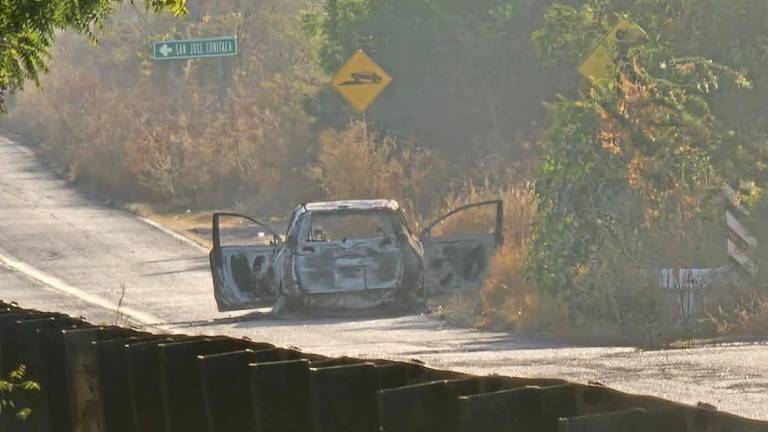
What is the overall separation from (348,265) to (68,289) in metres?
7.80

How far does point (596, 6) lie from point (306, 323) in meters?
11.1

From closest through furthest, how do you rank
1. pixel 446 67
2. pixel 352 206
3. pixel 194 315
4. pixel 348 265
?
pixel 348 265 → pixel 352 206 → pixel 194 315 → pixel 446 67

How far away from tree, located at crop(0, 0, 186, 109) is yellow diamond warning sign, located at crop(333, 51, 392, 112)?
75.6 feet

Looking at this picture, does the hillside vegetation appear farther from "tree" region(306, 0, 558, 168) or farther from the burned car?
the burned car

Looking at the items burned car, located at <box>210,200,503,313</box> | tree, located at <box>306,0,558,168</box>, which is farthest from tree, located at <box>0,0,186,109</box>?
tree, located at <box>306,0,558,168</box>

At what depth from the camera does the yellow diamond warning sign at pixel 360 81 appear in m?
31.8

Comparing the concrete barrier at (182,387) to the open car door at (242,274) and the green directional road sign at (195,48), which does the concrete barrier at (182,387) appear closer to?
the open car door at (242,274)

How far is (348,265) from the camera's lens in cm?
2288

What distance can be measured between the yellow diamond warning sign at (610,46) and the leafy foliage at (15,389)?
60.4ft

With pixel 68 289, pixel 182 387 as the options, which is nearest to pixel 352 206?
pixel 68 289

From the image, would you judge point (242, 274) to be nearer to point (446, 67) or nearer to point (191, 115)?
point (446, 67)

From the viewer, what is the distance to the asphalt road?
554 inches

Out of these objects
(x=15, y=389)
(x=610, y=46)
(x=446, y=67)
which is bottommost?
(x=15, y=389)

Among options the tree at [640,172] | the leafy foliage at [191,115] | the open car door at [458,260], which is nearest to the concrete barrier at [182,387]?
the tree at [640,172]
